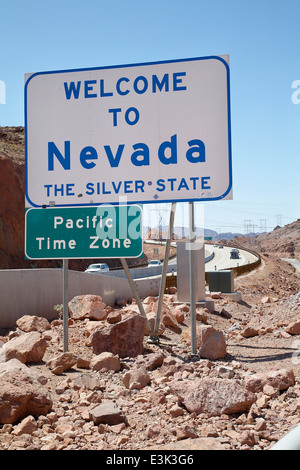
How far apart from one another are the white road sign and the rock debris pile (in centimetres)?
235

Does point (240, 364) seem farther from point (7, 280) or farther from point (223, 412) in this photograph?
point (7, 280)

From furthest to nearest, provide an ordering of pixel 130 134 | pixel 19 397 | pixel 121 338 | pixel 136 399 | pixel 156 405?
pixel 130 134, pixel 121 338, pixel 136 399, pixel 156 405, pixel 19 397

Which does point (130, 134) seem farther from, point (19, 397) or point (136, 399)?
point (19, 397)

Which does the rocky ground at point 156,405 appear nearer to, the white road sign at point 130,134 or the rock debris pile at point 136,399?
the rock debris pile at point 136,399

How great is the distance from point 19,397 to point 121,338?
2803mm

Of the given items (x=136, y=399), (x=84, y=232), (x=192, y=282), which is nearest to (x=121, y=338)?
(x=192, y=282)

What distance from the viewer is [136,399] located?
498cm

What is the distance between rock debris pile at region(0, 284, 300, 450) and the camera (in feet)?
12.8

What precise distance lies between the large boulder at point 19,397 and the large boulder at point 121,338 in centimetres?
227

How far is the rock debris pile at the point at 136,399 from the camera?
→ 12.8ft

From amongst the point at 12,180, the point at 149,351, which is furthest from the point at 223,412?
the point at 12,180

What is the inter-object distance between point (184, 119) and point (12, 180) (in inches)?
1414

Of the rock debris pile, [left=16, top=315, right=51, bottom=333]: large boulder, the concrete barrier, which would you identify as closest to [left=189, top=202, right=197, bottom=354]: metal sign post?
the rock debris pile

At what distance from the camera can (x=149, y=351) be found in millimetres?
7531
